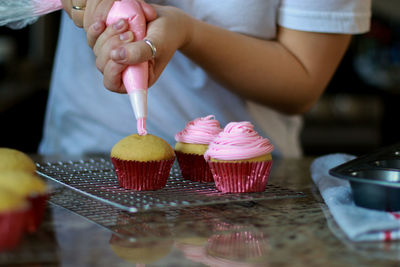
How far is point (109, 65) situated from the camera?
3.31ft

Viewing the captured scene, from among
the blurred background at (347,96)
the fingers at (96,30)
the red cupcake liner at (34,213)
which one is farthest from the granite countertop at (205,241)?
the blurred background at (347,96)

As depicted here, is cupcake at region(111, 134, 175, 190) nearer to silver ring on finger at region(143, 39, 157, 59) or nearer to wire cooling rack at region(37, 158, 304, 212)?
wire cooling rack at region(37, 158, 304, 212)

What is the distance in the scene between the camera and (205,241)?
776 millimetres

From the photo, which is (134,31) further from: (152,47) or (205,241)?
(205,241)

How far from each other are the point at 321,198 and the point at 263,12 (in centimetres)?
57

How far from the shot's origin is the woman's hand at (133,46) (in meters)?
0.97

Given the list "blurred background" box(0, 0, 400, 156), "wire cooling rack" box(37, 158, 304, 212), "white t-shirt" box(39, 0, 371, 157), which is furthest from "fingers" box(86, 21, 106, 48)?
"blurred background" box(0, 0, 400, 156)

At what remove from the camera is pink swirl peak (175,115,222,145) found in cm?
126

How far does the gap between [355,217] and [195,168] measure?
1.48 ft

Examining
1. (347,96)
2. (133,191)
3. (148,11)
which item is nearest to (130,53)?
(148,11)

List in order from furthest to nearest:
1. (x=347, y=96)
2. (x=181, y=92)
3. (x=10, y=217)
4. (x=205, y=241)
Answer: (x=347, y=96) → (x=181, y=92) → (x=205, y=241) → (x=10, y=217)

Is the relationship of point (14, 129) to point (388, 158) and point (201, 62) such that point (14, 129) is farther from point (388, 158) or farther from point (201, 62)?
point (388, 158)

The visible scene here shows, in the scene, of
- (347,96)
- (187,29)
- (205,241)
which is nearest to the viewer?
(205,241)

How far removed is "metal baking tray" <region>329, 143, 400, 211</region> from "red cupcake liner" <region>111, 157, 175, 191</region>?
38cm
